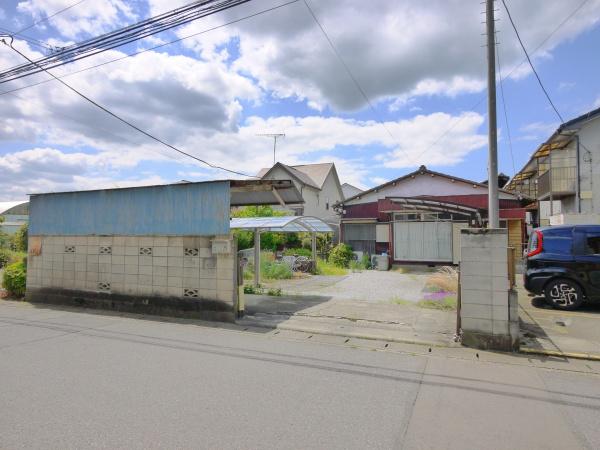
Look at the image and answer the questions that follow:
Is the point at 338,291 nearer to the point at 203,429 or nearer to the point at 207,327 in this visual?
the point at 207,327

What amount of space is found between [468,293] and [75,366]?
560cm

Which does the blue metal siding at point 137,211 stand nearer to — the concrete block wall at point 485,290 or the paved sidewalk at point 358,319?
the paved sidewalk at point 358,319

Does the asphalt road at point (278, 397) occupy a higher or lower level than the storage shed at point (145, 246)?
lower

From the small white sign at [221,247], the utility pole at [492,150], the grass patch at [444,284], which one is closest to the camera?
the utility pole at [492,150]

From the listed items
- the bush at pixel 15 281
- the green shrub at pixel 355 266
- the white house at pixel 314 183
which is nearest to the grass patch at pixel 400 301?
the green shrub at pixel 355 266

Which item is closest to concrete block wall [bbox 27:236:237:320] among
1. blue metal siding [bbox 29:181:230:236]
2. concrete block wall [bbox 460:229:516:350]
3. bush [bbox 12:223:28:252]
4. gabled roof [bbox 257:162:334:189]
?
blue metal siding [bbox 29:181:230:236]

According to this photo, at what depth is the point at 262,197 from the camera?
A: 948 cm

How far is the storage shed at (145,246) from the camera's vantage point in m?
8.12

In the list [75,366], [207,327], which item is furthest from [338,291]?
[75,366]

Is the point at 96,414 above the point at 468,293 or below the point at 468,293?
below

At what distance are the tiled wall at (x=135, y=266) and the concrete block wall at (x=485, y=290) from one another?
14.1 feet

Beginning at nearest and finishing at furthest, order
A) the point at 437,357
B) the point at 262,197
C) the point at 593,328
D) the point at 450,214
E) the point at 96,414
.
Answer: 1. the point at 96,414
2. the point at 437,357
3. the point at 593,328
4. the point at 262,197
5. the point at 450,214

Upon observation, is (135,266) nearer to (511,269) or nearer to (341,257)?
(511,269)

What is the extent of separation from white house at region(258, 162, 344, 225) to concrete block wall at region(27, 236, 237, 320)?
63.8ft
